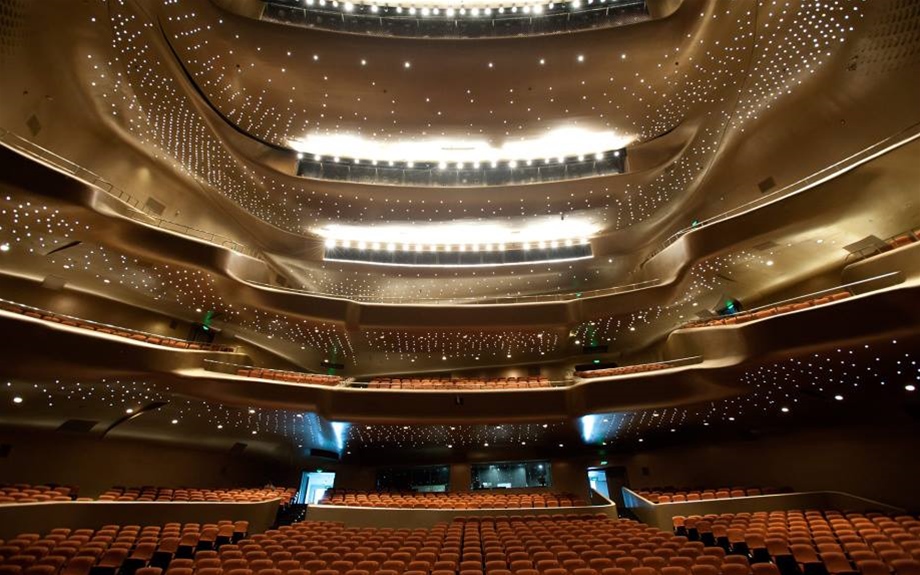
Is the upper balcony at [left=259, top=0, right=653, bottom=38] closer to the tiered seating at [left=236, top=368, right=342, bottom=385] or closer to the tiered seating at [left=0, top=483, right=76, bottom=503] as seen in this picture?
the tiered seating at [left=236, top=368, right=342, bottom=385]

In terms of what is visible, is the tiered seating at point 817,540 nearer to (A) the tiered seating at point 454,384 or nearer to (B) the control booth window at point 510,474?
(A) the tiered seating at point 454,384

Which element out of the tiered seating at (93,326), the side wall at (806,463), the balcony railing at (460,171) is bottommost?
the side wall at (806,463)

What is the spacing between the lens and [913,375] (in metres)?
7.97

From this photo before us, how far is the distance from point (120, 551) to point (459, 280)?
12.4 meters

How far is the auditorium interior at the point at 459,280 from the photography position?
7570mm

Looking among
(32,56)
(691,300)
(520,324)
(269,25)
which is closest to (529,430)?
(520,324)

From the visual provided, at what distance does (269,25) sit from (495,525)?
39.3 ft

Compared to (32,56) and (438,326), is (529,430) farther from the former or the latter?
(32,56)

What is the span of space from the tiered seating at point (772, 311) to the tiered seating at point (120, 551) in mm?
10733

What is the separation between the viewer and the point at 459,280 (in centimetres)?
1680

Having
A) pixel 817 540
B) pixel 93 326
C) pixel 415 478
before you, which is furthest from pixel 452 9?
pixel 415 478

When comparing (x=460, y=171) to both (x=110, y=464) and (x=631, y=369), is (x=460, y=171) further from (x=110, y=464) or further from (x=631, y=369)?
(x=110, y=464)

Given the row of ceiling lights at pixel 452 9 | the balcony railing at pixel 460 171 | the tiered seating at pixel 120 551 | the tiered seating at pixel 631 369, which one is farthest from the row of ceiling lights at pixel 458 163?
the tiered seating at pixel 120 551

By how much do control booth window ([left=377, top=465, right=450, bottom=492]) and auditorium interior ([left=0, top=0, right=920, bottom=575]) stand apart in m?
0.13
